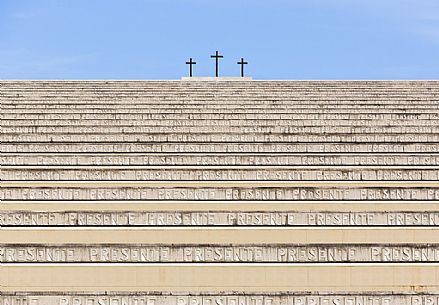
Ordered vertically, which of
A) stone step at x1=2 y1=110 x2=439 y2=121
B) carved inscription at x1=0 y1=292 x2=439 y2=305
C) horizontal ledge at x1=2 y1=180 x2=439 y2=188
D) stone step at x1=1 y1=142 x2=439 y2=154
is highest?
stone step at x1=2 y1=110 x2=439 y2=121

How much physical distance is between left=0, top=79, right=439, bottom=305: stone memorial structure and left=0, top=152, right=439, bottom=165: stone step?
2 cm

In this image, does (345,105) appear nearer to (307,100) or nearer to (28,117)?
(307,100)

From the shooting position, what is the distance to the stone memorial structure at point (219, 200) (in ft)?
23.2

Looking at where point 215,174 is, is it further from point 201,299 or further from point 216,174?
point 201,299

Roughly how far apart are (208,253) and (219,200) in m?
1.93

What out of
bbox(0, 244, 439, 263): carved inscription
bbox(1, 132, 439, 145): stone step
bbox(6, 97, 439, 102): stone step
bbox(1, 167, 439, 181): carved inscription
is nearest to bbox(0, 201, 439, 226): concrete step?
bbox(0, 244, 439, 263): carved inscription

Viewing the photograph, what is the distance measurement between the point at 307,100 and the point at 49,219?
7709mm

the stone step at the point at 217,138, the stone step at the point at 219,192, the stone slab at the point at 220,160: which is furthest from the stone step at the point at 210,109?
the stone step at the point at 219,192

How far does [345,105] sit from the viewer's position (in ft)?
Result: 45.9

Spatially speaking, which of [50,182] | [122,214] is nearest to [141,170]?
[50,182]

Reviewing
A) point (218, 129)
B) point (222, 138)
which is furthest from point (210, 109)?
point (222, 138)

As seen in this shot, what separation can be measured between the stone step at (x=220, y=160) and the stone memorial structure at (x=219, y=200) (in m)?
0.02

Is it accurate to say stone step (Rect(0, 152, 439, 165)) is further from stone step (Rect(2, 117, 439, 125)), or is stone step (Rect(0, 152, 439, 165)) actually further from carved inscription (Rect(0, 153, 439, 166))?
stone step (Rect(2, 117, 439, 125))

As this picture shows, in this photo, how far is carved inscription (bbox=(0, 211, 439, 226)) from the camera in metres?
8.30
